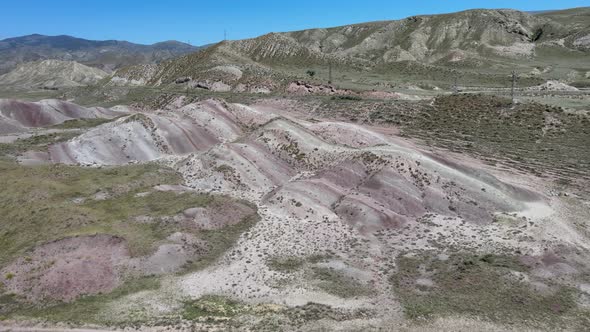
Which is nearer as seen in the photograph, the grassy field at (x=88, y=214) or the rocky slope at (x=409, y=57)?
the grassy field at (x=88, y=214)

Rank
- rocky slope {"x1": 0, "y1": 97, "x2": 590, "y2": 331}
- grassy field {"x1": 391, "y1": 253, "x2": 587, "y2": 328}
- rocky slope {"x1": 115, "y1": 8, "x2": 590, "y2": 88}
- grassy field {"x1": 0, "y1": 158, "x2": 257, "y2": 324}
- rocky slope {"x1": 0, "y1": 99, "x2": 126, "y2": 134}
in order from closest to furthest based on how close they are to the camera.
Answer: grassy field {"x1": 391, "y1": 253, "x2": 587, "y2": 328}, rocky slope {"x1": 0, "y1": 97, "x2": 590, "y2": 331}, grassy field {"x1": 0, "y1": 158, "x2": 257, "y2": 324}, rocky slope {"x1": 0, "y1": 99, "x2": 126, "y2": 134}, rocky slope {"x1": 115, "y1": 8, "x2": 590, "y2": 88}

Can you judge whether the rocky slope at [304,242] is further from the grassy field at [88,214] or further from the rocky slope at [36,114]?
the rocky slope at [36,114]

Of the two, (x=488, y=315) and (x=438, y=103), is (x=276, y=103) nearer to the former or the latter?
(x=438, y=103)

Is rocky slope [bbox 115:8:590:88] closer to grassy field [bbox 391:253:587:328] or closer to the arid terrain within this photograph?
the arid terrain

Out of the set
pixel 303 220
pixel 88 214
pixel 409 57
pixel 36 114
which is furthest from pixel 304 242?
pixel 409 57

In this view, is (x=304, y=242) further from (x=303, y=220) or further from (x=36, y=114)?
(x=36, y=114)

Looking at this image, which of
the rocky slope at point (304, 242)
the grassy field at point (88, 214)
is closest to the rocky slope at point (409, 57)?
the rocky slope at point (304, 242)

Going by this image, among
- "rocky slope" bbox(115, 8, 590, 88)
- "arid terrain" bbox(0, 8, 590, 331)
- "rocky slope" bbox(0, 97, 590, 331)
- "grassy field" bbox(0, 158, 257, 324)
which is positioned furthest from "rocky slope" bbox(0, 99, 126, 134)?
"rocky slope" bbox(115, 8, 590, 88)

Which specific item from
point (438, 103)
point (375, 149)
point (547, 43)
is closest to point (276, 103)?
point (438, 103)
